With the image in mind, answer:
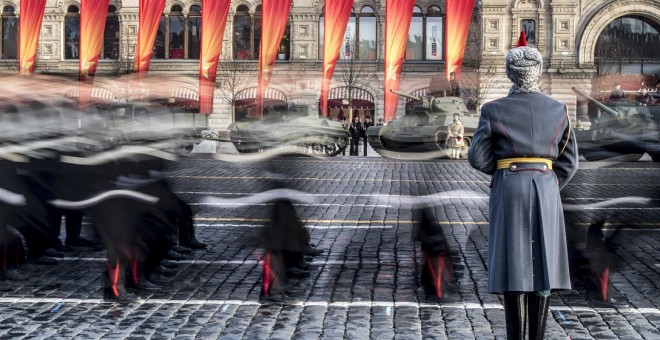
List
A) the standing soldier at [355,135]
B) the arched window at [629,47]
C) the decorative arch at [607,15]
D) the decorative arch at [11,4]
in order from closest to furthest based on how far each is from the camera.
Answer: the decorative arch at [11,4] < the standing soldier at [355,135] < the decorative arch at [607,15] < the arched window at [629,47]

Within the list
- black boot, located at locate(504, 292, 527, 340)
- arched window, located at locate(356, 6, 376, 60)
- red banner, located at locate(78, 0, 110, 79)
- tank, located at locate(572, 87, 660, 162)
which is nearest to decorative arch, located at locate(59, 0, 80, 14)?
red banner, located at locate(78, 0, 110, 79)

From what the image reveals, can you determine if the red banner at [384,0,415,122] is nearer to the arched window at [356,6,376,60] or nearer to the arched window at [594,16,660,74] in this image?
the arched window at [356,6,376,60]

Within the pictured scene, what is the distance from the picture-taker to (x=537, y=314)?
243 inches

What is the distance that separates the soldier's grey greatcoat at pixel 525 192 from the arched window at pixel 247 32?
225 inches

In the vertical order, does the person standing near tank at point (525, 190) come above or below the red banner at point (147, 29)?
below

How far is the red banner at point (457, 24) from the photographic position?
10.2 metres

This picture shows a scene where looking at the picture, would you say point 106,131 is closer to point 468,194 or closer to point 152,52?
point 152,52

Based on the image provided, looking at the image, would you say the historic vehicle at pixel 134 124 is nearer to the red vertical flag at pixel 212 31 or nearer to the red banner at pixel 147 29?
the red banner at pixel 147 29

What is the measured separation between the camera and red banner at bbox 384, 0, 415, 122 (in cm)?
1034

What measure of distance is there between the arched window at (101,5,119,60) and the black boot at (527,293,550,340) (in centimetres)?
748

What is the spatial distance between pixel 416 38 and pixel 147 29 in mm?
3132

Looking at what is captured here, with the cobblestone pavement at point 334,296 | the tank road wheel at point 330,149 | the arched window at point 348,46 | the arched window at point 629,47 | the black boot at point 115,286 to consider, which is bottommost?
the cobblestone pavement at point 334,296

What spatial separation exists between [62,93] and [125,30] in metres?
1.88

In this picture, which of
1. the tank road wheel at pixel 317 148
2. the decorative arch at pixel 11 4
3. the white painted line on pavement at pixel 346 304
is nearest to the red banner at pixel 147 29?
the decorative arch at pixel 11 4
